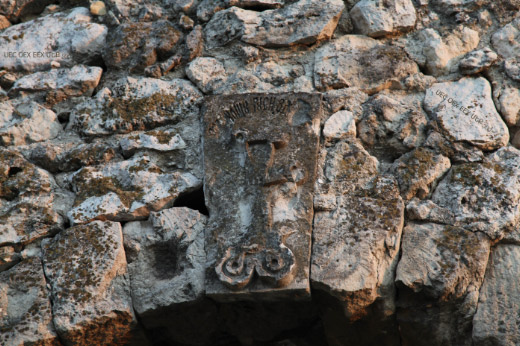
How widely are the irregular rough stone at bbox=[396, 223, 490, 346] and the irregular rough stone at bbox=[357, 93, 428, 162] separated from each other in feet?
1.32

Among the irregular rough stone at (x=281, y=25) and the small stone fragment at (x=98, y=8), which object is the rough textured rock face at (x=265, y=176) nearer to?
the irregular rough stone at (x=281, y=25)

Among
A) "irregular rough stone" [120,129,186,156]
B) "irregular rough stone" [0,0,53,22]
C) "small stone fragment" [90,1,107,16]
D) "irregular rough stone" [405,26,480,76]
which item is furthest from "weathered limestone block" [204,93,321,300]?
"irregular rough stone" [0,0,53,22]

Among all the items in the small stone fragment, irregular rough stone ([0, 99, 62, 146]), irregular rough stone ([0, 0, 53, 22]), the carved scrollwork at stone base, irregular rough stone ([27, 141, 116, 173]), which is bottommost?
the carved scrollwork at stone base

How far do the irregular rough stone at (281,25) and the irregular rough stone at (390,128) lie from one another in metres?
0.47

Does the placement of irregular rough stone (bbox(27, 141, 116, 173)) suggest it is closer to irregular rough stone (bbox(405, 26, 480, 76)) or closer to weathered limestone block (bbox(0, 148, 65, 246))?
weathered limestone block (bbox(0, 148, 65, 246))

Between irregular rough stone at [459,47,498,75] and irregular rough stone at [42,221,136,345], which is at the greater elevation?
irregular rough stone at [459,47,498,75]

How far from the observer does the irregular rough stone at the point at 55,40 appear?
367 cm

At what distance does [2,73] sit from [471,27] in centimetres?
218

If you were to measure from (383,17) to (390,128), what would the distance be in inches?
23.8

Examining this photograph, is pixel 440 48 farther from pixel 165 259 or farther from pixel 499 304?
pixel 165 259

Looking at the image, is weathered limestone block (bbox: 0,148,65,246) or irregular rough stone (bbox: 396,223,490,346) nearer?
irregular rough stone (bbox: 396,223,490,346)

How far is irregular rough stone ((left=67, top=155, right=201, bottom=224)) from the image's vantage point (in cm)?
307

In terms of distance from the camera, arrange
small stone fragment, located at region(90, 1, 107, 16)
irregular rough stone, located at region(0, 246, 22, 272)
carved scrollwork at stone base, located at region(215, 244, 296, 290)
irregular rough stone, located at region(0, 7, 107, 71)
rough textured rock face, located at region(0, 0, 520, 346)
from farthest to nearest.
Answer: small stone fragment, located at region(90, 1, 107, 16), irregular rough stone, located at region(0, 7, 107, 71), irregular rough stone, located at region(0, 246, 22, 272), rough textured rock face, located at region(0, 0, 520, 346), carved scrollwork at stone base, located at region(215, 244, 296, 290)

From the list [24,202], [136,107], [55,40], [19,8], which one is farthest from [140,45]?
[24,202]
